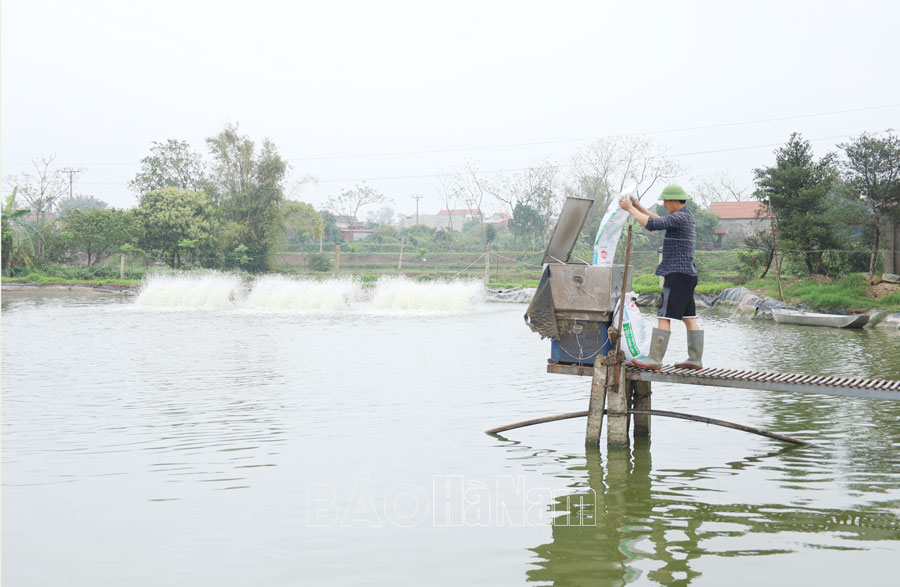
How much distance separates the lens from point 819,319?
68.6 feet

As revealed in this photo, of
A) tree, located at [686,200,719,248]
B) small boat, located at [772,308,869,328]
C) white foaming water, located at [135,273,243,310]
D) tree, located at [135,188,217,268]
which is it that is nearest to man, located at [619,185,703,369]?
small boat, located at [772,308,869,328]

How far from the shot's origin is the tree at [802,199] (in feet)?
85.5

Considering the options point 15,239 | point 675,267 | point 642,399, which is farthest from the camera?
point 15,239

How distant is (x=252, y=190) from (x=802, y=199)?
31942 mm

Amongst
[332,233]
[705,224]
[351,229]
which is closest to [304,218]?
[332,233]

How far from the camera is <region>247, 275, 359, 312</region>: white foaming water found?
2648 centimetres

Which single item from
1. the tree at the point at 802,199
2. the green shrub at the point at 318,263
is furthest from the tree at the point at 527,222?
the tree at the point at 802,199

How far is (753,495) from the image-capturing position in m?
6.06

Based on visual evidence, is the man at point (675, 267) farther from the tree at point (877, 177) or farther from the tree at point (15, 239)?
the tree at point (15, 239)

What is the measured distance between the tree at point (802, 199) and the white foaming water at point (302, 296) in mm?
14495

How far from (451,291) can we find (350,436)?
1806cm

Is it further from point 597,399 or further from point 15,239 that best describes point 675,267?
point 15,239

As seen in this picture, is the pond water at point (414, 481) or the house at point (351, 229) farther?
the house at point (351, 229)

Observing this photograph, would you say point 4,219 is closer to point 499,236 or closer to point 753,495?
point 499,236
